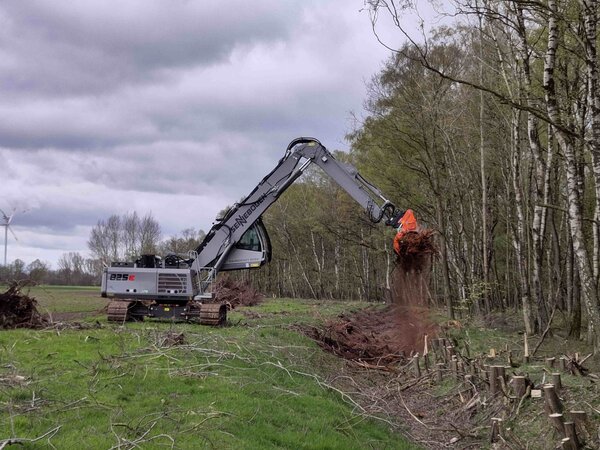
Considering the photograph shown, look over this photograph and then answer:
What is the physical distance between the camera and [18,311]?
627 inches

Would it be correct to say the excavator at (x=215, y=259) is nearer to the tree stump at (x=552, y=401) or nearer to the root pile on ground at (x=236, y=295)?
the tree stump at (x=552, y=401)

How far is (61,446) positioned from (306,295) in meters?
53.1

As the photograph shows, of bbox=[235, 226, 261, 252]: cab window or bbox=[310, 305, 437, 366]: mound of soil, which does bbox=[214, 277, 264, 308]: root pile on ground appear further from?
bbox=[310, 305, 437, 366]: mound of soil

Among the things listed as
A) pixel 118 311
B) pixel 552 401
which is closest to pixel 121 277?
pixel 118 311

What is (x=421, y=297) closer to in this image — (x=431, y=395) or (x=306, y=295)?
(x=431, y=395)

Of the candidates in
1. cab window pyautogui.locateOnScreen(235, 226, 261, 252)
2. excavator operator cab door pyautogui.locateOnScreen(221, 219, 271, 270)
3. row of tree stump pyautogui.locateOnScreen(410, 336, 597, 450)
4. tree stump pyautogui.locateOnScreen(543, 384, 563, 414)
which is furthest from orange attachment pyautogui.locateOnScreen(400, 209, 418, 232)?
tree stump pyautogui.locateOnScreen(543, 384, 563, 414)

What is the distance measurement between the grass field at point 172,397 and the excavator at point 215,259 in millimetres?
4214

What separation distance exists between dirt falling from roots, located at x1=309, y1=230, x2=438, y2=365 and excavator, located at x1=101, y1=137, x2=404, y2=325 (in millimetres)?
1141

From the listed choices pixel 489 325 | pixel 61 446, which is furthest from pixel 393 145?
pixel 61 446

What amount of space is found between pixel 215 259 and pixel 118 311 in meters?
3.17

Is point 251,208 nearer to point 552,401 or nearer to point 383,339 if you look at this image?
point 383,339

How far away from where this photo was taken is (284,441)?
280 inches

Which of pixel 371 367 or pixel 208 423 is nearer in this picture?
pixel 208 423

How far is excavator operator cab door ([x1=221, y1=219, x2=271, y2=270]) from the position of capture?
59.1ft
